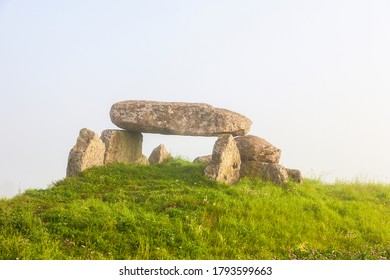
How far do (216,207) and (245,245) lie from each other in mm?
2740

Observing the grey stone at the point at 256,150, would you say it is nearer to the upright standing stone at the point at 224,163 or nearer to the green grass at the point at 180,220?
the upright standing stone at the point at 224,163

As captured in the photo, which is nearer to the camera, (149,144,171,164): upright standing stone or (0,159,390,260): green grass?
(0,159,390,260): green grass

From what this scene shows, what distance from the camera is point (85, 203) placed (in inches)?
714

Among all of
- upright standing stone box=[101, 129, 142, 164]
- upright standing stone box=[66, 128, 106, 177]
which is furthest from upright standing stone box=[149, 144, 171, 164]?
upright standing stone box=[66, 128, 106, 177]

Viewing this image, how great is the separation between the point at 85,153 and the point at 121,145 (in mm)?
3426

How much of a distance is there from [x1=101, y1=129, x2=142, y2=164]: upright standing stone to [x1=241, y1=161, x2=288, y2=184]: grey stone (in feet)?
21.3

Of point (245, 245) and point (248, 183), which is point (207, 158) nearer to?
point (248, 183)

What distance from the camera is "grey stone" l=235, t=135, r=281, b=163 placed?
2634 centimetres

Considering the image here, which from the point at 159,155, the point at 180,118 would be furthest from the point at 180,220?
the point at 159,155

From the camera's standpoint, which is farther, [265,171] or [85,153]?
[265,171]

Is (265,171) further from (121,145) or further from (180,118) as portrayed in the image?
(121,145)

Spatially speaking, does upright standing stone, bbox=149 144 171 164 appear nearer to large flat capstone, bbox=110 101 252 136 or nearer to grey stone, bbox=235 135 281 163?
large flat capstone, bbox=110 101 252 136

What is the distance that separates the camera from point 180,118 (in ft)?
86.8

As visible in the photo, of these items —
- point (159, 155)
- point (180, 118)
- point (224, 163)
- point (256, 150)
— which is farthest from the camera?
point (159, 155)
